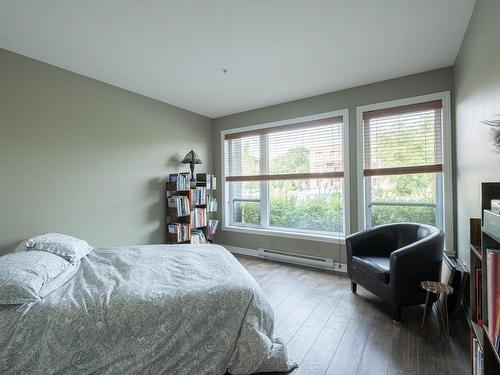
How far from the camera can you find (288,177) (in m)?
4.03

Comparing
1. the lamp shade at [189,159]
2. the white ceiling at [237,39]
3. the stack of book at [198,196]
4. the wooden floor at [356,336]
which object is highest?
the white ceiling at [237,39]

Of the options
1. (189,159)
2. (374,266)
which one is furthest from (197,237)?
(374,266)

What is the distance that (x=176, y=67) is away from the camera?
2.77 m

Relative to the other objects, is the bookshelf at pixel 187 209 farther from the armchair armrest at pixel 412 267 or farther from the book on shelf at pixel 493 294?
the book on shelf at pixel 493 294

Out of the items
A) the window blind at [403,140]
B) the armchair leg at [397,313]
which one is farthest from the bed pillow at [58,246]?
the window blind at [403,140]

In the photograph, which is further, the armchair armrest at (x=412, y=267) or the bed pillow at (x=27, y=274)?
the armchair armrest at (x=412, y=267)

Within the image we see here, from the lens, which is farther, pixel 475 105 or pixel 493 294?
pixel 475 105

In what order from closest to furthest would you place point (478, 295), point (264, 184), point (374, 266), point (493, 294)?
point (493, 294) → point (478, 295) → point (374, 266) → point (264, 184)

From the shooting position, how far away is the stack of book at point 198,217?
12.7 feet

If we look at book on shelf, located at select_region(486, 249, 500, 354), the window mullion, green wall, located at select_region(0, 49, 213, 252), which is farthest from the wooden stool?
green wall, located at select_region(0, 49, 213, 252)

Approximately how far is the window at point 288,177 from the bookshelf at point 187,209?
2.12 ft

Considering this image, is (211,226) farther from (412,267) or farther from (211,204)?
(412,267)

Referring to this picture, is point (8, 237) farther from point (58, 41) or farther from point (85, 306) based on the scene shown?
point (58, 41)

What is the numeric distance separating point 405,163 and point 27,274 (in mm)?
3819
